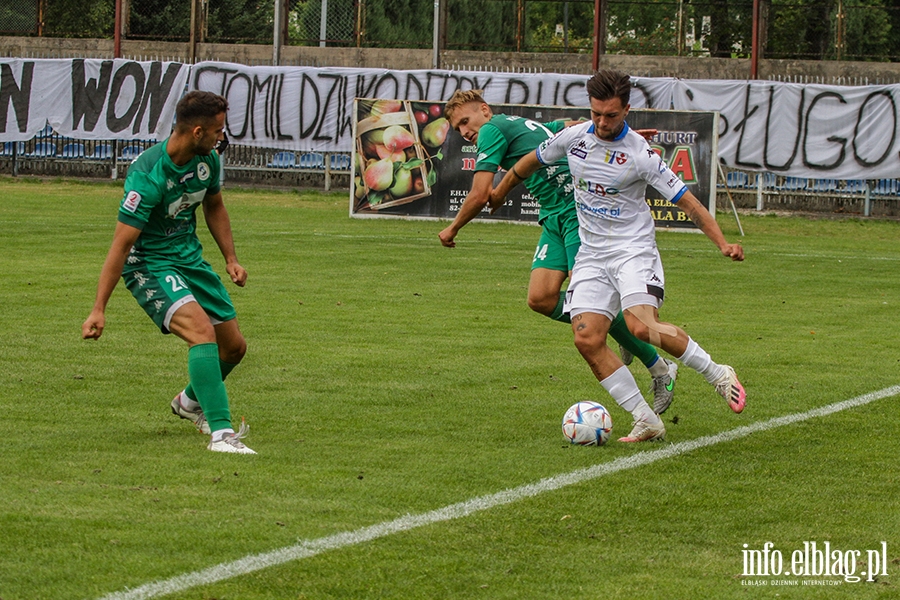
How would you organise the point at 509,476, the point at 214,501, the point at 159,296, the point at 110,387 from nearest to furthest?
the point at 214,501, the point at 509,476, the point at 159,296, the point at 110,387

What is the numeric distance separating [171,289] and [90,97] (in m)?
24.1

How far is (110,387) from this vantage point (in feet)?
27.0

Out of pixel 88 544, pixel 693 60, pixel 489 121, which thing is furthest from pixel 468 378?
pixel 693 60

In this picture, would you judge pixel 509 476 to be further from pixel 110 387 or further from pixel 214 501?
pixel 110 387

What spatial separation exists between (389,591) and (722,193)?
2327 centimetres

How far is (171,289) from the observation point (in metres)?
6.59

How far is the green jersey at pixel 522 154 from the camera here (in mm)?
8289

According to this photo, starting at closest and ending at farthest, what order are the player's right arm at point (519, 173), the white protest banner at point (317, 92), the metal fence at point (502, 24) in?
the player's right arm at point (519, 173), the white protest banner at point (317, 92), the metal fence at point (502, 24)

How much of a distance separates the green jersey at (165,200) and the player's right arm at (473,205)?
5.10 feet

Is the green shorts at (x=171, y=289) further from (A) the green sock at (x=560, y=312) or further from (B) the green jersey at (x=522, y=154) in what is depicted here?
(A) the green sock at (x=560, y=312)

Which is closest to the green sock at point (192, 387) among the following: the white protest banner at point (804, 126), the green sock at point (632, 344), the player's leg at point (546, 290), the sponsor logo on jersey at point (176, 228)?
the sponsor logo on jersey at point (176, 228)

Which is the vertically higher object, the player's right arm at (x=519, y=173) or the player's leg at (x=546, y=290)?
the player's right arm at (x=519, y=173)

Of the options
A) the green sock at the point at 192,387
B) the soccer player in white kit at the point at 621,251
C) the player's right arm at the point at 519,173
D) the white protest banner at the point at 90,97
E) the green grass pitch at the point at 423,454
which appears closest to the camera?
the green grass pitch at the point at 423,454

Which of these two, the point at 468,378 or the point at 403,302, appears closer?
the point at 468,378
